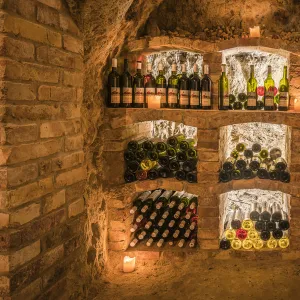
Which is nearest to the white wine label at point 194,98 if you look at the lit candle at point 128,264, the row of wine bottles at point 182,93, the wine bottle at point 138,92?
the row of wine bottles at point 182,93

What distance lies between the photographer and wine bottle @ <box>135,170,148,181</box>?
2.96 m

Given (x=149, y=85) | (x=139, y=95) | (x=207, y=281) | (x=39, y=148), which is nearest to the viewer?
(x=39, y=148)

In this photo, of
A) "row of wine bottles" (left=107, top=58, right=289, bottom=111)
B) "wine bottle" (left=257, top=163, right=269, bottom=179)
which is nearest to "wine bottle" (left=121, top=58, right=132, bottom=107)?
"row of wine bottles" (left=107, top=58, right=289, bottom=111)

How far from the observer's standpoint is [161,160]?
295cm

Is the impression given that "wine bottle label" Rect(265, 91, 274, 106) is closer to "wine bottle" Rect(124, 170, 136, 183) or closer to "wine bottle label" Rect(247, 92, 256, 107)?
"wine bottle label" Rect(247, 92, 256, 107)

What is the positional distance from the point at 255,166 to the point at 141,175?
88cm

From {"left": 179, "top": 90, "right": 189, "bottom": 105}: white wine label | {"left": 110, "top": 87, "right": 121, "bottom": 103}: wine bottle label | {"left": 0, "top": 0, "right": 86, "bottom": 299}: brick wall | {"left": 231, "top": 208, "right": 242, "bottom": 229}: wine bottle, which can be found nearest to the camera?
{"left": 0, "top": 0, "right": 86, "bottom": 299}: brick wall

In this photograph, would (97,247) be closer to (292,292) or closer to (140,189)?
(140,189)

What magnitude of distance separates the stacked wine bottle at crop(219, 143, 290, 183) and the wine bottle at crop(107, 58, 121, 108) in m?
0.96

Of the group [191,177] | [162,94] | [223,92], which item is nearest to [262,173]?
[191,177]

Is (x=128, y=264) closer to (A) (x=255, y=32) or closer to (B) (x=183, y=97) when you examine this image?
(B) (x=183, y=97)

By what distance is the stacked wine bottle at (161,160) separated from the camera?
2.94m

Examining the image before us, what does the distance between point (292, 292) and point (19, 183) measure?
75.5 inches

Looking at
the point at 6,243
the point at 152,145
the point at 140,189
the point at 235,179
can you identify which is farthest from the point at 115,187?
the point at 6,243
